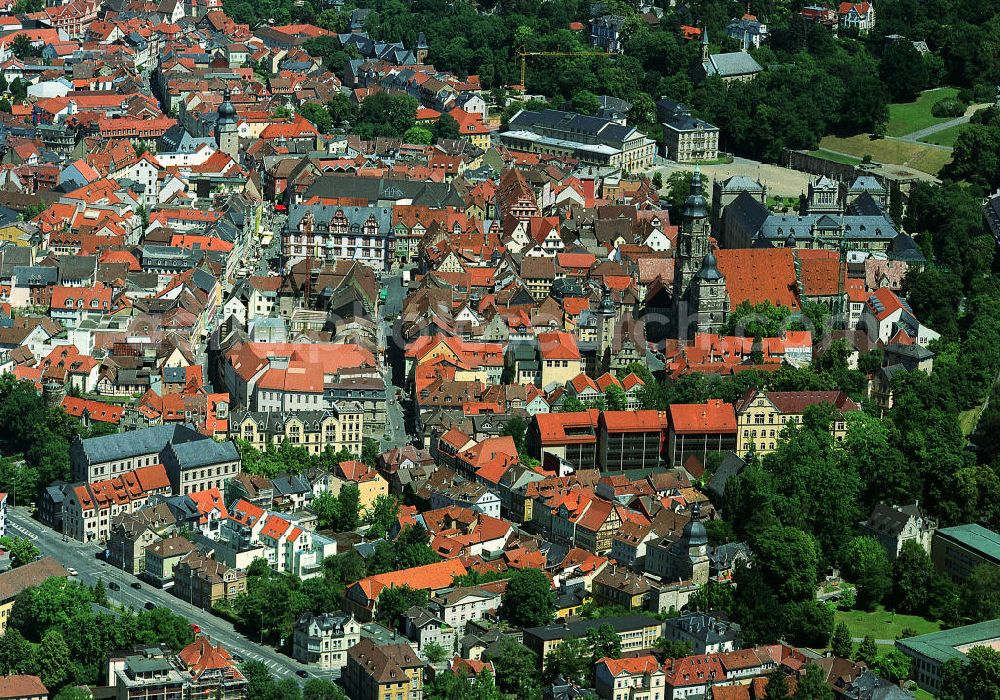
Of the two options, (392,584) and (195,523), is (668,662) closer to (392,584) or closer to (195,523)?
(392,584)

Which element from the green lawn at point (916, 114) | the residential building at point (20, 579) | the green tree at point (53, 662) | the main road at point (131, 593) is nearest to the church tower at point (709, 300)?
the main road at point (131, 593)

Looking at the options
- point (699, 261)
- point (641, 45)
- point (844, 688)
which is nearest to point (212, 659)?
point (844, 688)

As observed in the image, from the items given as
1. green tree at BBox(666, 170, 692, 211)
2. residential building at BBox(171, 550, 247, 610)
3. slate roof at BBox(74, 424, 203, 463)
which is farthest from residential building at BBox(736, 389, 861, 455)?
green tree at BBox(666, 170, 692, 211)

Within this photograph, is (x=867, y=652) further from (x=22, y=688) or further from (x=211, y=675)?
(x=22, y=688)

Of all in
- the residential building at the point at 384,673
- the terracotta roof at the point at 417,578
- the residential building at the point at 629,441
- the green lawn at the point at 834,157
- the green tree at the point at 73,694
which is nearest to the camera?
the green tree at the point at 73,694

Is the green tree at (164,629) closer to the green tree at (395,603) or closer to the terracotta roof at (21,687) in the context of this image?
the terracotta roof at (21,687)

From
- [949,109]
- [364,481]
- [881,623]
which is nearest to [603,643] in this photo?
[881,623]
